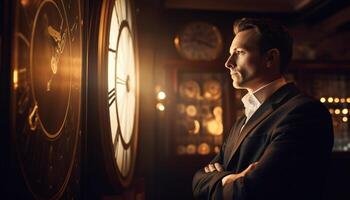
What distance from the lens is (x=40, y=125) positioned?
3.73ft

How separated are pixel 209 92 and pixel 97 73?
3.29 metres

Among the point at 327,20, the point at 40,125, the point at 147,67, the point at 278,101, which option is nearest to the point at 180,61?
the point at 147,67

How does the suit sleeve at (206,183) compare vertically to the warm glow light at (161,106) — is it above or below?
below

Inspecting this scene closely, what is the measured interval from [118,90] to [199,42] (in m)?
2.96

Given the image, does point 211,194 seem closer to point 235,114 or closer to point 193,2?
point 235,114

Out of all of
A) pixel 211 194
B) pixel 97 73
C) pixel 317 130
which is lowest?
pixel 211 194

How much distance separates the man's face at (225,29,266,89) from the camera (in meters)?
1.95

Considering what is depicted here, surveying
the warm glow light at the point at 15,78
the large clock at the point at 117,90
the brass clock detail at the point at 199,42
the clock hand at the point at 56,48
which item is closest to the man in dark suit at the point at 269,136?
the large clock at the point at 117,90

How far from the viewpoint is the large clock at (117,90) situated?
1.77m

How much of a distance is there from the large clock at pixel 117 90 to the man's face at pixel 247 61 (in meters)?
0.60

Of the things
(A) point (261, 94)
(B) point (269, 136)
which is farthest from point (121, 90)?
(B) point (269, 136)

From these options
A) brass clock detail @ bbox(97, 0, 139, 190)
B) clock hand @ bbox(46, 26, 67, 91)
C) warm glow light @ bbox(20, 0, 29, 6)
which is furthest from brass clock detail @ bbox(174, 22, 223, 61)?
warm glow light @ bbox(20, 0, 29, 6)

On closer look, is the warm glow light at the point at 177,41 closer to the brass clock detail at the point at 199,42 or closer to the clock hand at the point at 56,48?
the brass clock detail at the point at 199,42

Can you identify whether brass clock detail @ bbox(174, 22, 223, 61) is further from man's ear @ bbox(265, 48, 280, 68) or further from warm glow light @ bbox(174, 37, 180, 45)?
man's ear @ bbox(265, 48, 280, 68)
